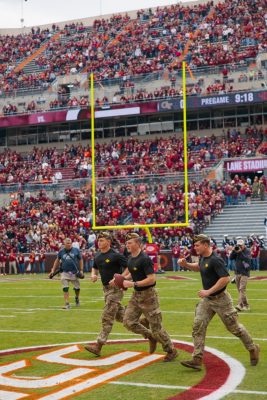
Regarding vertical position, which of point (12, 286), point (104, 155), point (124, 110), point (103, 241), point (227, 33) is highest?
point (227, 33)

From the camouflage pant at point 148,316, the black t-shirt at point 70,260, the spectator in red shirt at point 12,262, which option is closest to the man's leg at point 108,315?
the camouflage pant at point 148,316

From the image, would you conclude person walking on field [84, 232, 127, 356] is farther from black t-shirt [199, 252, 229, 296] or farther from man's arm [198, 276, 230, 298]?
man's arm [198, 276, 230, 298]

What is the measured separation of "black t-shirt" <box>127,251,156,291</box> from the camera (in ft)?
29.7

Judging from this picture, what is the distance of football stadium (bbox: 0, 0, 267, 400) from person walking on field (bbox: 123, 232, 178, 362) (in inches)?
0.8

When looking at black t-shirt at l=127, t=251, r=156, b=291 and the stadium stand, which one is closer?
black t-shirt at l=127, t=251, r=156, b=291

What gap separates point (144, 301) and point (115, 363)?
86 cm

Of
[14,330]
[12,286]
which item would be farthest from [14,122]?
[14,330]

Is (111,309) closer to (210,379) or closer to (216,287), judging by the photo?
(216,287)

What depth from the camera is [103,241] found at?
10125mm

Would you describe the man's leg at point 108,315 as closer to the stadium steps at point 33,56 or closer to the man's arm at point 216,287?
the man's arm at point 216,287

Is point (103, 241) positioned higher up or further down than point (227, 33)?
further down

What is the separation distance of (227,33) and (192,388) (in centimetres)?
3655

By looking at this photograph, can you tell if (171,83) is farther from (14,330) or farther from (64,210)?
(14,330)

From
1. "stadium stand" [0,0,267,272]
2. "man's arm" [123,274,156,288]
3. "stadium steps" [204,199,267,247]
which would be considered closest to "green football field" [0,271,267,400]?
"man's arm" [123,274,156,288]
